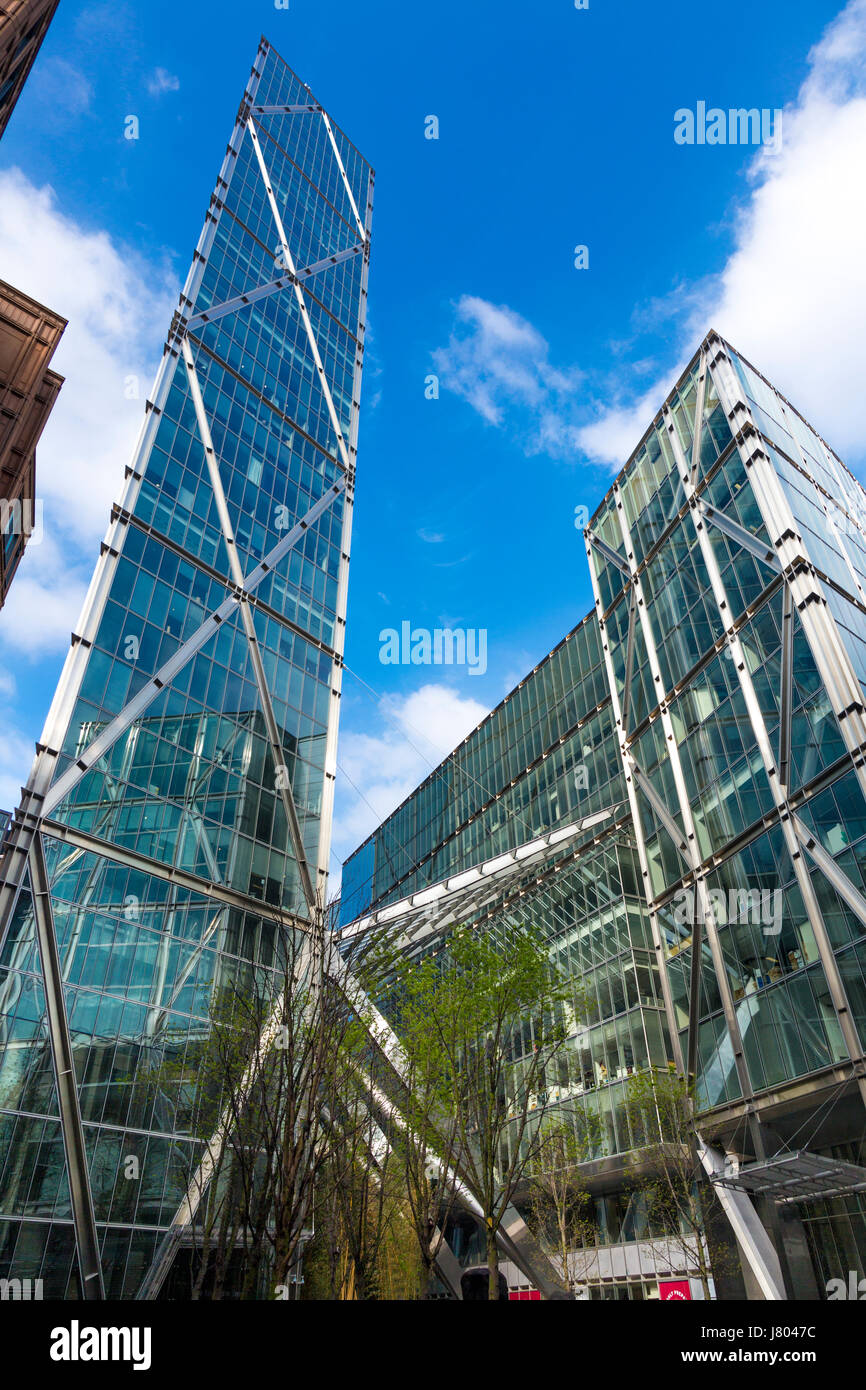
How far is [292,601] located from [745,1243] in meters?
32.6

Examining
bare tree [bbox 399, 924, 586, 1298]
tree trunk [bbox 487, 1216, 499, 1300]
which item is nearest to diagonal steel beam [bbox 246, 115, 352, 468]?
bare tree [bbox 399, 924, 586, 1298]

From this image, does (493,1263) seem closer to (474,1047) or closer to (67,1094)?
(474,1047)

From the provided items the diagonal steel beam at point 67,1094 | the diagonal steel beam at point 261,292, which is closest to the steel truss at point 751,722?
the diagonal steel beam at point 67,1094

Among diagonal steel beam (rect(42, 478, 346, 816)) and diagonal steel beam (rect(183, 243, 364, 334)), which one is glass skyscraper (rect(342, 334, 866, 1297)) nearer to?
diagonal steel beam (rect(42, 478, 346, 816))

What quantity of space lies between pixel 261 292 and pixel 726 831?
4000 cm

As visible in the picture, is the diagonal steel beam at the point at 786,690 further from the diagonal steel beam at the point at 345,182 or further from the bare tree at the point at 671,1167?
the diagonal steel beam at the point at 345,182

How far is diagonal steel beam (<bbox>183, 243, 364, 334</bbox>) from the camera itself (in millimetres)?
44031

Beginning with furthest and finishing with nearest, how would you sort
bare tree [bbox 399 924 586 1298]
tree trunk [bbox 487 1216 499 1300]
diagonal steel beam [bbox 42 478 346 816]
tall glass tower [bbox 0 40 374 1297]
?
diagonal steel beam [bbox 42 478 346 816]
tall glass tower [bbox 0 40 374 1297]
bare tree [bbox 399 924 586 1298]
tree trunk [bbox 487 1216 499 1300]

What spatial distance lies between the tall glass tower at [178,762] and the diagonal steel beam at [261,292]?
0.73 feet

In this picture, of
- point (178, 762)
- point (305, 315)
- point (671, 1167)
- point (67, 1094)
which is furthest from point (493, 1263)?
point (305, 315)

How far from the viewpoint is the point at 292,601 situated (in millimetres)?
42688

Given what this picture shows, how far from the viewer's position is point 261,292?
50000 mm

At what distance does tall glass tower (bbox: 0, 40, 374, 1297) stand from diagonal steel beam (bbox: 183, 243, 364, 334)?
0.73 feet
